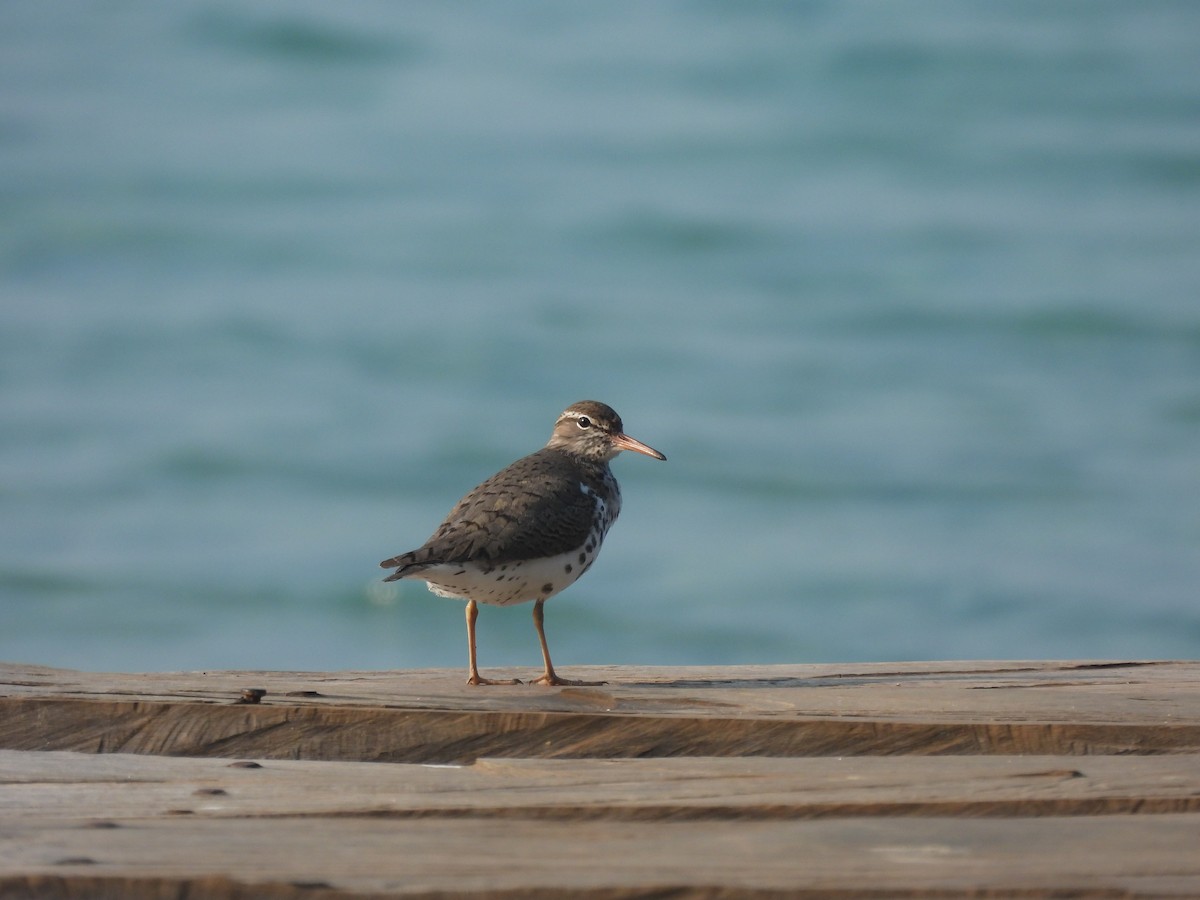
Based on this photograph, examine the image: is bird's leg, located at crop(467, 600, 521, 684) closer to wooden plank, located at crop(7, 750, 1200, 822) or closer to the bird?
the bird

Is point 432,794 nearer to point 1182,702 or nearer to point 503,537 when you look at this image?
point 1182,702

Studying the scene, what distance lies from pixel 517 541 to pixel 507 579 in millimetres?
159

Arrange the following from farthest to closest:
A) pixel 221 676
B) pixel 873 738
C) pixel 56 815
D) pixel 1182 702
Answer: pixel 221 676 < pixel 1182 702 < pixel 873 738 < pixel 56 815

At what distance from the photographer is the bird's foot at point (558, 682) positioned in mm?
4590

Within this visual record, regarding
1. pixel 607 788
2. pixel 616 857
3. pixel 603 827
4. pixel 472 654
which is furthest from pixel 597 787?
pixel 472 654

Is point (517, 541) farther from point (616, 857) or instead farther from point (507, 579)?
point (616, 857)

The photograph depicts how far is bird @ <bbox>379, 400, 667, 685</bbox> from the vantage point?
6.30 m

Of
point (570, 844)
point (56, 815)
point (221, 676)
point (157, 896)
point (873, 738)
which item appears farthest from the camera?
point (221, 676)

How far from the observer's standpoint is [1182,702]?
4.05 m

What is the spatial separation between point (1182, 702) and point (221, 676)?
8.63ft

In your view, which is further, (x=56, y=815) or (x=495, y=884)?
(x=56, y=815)

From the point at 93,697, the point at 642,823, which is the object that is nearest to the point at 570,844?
the point at 642,823

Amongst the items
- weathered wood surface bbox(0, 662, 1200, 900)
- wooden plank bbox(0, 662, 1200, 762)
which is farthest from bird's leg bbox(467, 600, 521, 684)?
wooden plank bbox(0, 662, 1200, 762)

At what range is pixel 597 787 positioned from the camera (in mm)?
3102
